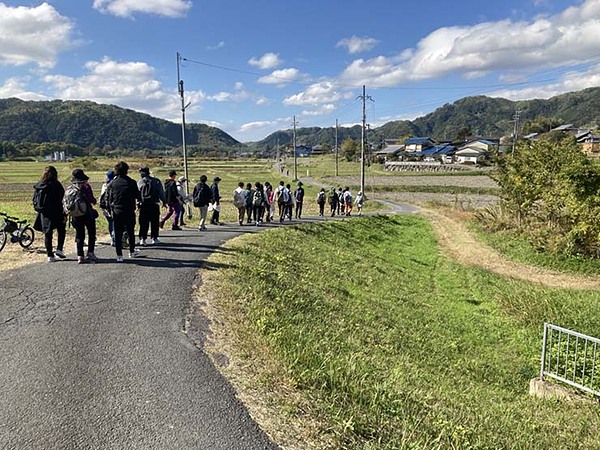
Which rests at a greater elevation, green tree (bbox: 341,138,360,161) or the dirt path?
green tree (bbox: 341,138,360,161)

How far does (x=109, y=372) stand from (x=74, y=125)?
169m

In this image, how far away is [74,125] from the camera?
5906 inches

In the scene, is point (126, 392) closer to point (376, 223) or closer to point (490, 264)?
point (490, 264)

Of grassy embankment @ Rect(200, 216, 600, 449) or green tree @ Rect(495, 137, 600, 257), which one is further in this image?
green tree @ Rect(495, 137, 600, 257)

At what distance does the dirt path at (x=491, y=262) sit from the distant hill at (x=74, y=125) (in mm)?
143062

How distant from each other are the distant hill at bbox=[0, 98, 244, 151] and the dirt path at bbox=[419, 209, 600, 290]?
469 feet

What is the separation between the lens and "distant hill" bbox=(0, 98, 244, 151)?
459ft

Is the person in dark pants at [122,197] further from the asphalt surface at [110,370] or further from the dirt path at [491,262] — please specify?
the dirt path at [491,262]

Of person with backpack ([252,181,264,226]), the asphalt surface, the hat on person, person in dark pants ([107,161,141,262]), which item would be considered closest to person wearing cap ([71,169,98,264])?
the hat on person

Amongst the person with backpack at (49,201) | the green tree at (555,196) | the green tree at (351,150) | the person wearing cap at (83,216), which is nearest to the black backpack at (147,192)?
the person wearing cap at (83,216)

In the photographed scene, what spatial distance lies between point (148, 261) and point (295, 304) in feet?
10.2

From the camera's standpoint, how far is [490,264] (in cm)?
1753

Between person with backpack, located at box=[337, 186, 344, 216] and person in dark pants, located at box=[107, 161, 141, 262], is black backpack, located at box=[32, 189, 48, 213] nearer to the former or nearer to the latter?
person in dark pants, located at box=[107, 161, 141, 262]

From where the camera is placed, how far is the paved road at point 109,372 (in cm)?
331
